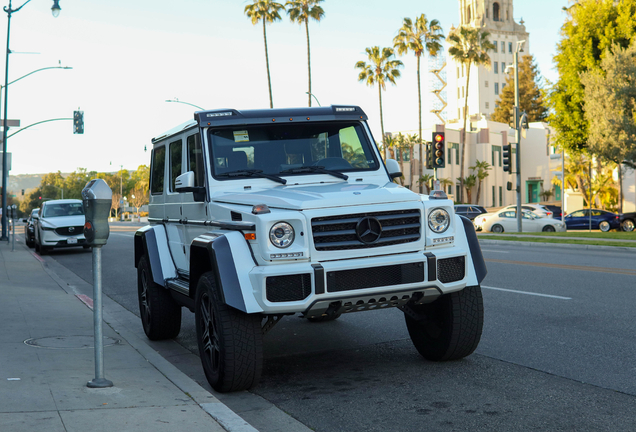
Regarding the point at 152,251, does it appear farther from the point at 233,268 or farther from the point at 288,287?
the point at 288,287

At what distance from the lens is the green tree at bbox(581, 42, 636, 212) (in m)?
29.6

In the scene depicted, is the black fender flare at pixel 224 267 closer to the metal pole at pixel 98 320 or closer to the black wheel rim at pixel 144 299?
the metal pole at pixel 98 320

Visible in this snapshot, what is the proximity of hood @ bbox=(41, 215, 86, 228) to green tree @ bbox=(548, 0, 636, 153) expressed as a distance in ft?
74.5

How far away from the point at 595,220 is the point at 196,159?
36.9m

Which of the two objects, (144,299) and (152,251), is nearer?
(152,251)

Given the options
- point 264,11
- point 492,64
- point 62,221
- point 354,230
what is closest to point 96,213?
point 354,230

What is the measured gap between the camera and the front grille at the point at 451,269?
18.3 feet

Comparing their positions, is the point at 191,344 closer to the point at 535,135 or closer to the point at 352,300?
the point at 352,300

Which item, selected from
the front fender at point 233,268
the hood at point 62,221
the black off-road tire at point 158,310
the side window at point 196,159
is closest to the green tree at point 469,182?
the hood at point 62,221

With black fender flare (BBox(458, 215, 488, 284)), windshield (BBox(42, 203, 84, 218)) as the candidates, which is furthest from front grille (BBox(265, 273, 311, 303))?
windshield (BBox(42, 203, 84, 218))

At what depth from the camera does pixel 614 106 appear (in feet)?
98.8

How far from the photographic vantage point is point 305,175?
21.3 ft

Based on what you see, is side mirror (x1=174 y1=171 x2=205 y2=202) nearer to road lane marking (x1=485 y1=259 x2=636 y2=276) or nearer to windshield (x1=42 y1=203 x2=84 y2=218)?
road lane marking (x1=485 y1=259 x2=636 y2=276)

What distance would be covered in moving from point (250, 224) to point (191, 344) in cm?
316
